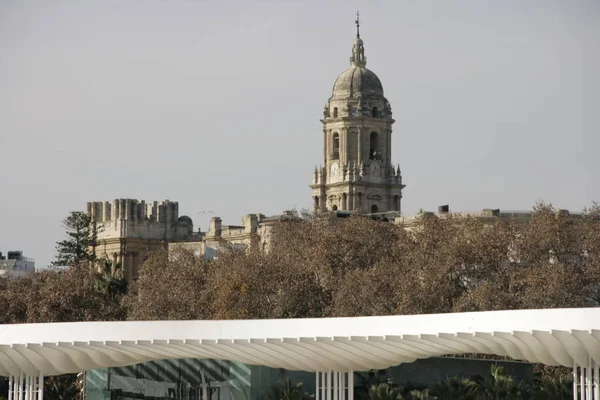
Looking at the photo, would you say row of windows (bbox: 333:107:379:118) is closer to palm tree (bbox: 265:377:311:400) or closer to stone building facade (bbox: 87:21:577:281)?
stone building facade (bbox: 87:21:577:281)

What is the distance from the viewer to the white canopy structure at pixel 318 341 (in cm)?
4097

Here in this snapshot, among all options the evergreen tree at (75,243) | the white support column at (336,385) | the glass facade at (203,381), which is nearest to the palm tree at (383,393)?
the glass facade at (203,381)

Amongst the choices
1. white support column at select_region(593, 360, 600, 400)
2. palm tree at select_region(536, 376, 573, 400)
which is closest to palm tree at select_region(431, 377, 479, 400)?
palm tree at select_region(536, 376, 573, 400)

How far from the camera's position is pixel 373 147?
155625mm

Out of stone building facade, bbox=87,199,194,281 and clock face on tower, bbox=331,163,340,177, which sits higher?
clock face on tower, bbox=331,163,340,177

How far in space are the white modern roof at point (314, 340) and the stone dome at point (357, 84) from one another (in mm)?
105257

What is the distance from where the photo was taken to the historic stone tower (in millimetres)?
151625

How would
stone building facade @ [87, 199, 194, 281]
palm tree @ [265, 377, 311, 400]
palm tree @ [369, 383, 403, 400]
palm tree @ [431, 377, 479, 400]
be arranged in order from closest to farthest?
palm tree @ [265, 377, 311, 400] < palm tree @ [369, 383, 403, 400] < palm tree @ [431, 377, 479, 400] < stone building facade @ [87, 199, 194, 281]

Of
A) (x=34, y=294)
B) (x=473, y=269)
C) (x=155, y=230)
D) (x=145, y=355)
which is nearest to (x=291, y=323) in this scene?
(x=145, y=355)

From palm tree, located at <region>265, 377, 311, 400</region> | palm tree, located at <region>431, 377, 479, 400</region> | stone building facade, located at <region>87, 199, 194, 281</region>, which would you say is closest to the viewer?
palm tree, located at <region>265, 377, 311, 400</region>

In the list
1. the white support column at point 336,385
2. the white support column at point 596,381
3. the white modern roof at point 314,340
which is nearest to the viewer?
the white modern roof at point 314,340

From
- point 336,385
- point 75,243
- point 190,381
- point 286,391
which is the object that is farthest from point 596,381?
point 75,243

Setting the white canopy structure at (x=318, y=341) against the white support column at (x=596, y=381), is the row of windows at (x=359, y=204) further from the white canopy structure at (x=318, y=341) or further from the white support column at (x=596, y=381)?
the white support column at (x=596, y=381)

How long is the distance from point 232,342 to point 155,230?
396 feet
